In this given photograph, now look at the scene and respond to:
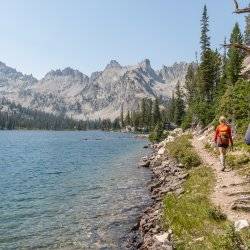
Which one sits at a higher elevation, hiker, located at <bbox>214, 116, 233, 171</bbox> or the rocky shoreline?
hiker, located at <bbox>214, 116, 233, 171</bbox>

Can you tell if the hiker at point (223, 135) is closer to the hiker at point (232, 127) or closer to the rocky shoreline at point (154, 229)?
the rocky shoreline at point (154, 229)

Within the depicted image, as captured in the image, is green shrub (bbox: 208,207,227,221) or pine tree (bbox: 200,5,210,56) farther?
pine tree (bbox: 200,5,210,56)

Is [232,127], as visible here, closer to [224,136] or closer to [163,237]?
[224,136]

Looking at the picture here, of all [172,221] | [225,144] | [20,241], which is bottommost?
[20,241]

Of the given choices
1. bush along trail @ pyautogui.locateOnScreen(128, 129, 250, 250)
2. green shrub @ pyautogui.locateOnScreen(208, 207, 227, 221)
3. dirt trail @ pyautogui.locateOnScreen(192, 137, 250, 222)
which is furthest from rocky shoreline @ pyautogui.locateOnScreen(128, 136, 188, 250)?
dirt trail @ pyautogui.locateOnScreen(192, 137, 250, 222)

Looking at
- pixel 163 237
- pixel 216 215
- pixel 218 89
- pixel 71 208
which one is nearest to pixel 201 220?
pixel 216 215

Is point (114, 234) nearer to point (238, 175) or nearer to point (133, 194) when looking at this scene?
point (238, 175)

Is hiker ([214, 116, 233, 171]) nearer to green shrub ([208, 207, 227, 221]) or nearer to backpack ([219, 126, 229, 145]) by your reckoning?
backpack ([219, 126, 229, 145])

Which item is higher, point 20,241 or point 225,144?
point 225,144

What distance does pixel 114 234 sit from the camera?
21.6 metres

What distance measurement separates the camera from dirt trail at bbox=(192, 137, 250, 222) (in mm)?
16812

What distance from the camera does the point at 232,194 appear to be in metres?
19.5

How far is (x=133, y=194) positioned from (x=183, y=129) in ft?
196

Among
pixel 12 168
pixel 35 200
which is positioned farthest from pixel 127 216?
pixel 12 168
